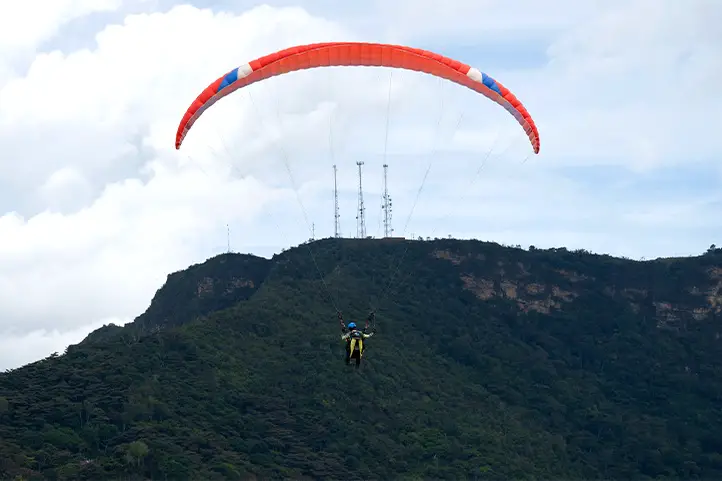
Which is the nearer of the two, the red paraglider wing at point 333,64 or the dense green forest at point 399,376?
the red paraglider wing at point 333,64

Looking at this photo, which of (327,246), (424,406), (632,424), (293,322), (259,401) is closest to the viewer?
(259,401)

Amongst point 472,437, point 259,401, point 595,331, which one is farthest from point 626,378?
point 259,401

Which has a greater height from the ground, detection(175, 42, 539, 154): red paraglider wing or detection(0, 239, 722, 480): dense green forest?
detection(175, 42, 539, 154): red paraglider wing

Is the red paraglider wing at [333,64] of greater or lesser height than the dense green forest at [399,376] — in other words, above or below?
above

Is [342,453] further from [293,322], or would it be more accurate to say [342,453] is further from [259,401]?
[293,322]
